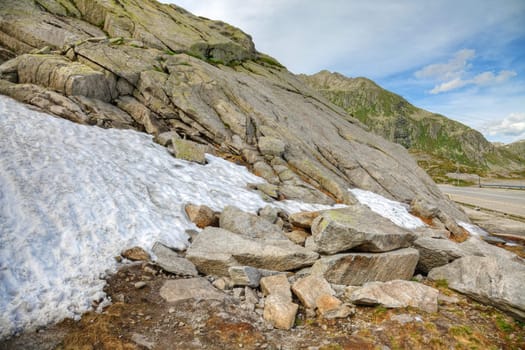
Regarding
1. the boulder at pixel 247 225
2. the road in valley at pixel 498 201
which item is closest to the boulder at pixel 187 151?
the boulder at pixel 247 225

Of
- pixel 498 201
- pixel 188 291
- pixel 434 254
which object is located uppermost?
pixel 498 201

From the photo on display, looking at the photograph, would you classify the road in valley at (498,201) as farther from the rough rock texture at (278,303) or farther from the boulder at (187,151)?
the rough rock texture at (278,303)

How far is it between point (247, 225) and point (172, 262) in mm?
3689

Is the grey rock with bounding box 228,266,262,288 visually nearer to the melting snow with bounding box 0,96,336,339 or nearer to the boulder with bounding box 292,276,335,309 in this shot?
the boulder with bounding box 292,276,335,309

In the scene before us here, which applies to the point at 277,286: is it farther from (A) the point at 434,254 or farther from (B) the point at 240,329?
(A) the point at 434,254

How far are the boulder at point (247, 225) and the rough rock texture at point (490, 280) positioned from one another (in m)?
6.41

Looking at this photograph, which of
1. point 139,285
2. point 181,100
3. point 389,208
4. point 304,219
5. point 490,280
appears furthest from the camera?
point 181,100

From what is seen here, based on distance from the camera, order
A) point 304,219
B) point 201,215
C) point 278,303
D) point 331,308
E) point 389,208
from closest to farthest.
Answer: point 278,303 < point 331,308 < point 201,215 < point 304,219 < point 389,208

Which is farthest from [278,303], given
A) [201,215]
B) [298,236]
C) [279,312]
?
[201,215]

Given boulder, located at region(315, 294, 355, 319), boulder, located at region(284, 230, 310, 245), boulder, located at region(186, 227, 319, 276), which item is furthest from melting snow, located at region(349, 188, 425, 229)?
boulder, located at region(315, 294, 355, 319)

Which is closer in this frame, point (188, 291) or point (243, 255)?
point (188, 291)

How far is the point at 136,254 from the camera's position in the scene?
9.09 metres

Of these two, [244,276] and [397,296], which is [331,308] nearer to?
[397,296]

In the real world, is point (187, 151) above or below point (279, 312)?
above
